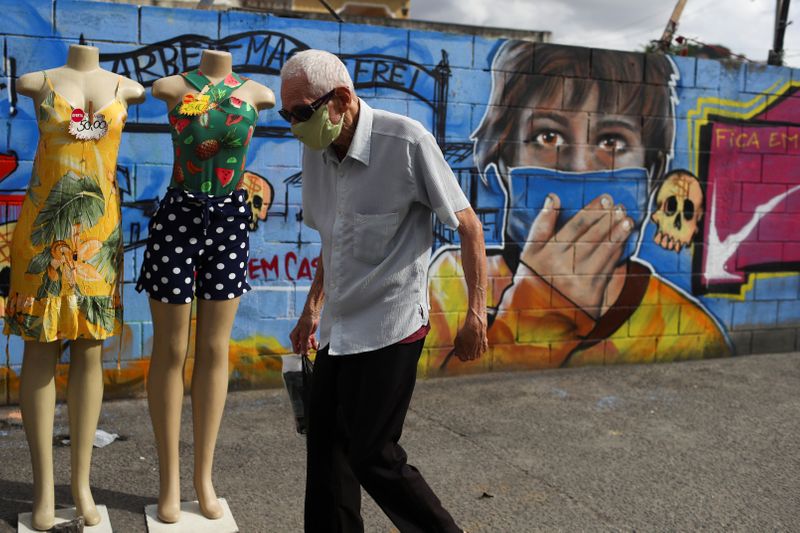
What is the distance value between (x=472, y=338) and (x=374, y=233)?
41 cm

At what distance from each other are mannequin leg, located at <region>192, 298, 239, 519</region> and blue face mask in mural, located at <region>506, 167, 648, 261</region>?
102 inches

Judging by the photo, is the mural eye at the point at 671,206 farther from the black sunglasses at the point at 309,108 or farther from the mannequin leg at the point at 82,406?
the mannequin leg at the point at 82,406

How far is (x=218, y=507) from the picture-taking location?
3043 millimetres

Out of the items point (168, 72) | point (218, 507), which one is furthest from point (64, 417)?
point (168, 72)

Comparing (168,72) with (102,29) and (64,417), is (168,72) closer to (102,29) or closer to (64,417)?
(102,29)

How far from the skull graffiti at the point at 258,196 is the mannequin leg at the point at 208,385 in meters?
1.62

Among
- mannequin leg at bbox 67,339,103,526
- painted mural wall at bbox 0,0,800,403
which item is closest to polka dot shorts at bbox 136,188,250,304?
mannequin leg at bbox 67,339,103,526

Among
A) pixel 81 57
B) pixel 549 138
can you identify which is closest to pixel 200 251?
pixel 81 57

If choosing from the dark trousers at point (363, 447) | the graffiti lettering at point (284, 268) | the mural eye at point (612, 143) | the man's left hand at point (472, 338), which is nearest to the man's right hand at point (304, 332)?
the dark trousers at point (363, 447)

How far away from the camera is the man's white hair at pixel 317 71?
226cm

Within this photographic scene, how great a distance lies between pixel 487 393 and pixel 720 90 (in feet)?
9.06

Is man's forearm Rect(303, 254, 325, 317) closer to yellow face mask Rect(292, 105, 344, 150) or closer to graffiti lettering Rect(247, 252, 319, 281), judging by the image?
yellow face mask Rect(292, 105, 344, 150)

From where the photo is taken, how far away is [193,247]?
2.88m

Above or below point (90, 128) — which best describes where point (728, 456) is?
below
